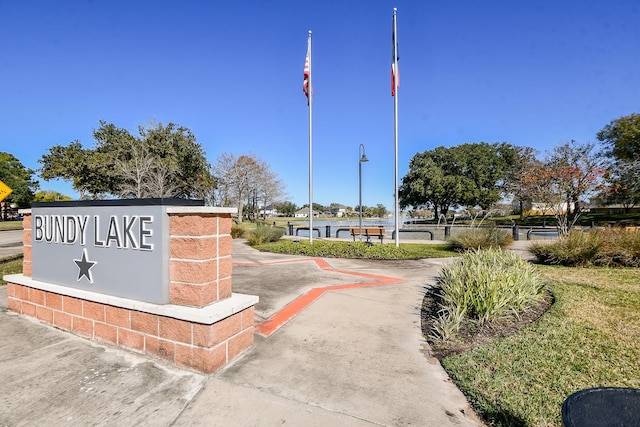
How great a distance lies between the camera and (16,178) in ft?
159

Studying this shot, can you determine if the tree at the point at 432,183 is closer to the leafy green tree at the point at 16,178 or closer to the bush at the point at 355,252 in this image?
Result: the bush at the point at 355,252

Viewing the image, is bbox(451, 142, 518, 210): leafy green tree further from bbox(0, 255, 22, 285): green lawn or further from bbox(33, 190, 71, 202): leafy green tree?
bbox(33, 190, 71, 202): leafy green tree

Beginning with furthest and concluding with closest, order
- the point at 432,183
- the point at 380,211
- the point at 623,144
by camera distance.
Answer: the point at 380,211 < the point at 432,183 < the point at 623,144

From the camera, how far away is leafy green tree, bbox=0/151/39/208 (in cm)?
4697

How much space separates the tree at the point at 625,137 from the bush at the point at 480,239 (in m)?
26.2

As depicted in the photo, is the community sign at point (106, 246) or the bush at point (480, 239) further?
the bush at point (480, 239)

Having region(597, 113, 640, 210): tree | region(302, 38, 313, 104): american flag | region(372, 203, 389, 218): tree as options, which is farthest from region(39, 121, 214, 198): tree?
region(372, 203, 389, 218): tree

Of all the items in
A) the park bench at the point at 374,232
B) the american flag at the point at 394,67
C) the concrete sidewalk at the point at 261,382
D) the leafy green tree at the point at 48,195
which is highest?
the american flag at the point at 394,67

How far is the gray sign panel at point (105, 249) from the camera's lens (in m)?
3.01

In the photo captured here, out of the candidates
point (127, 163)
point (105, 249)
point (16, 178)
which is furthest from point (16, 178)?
point (105, 249)

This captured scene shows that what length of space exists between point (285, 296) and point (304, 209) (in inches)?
→ 5061

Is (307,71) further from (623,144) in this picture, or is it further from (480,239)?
(623,144)

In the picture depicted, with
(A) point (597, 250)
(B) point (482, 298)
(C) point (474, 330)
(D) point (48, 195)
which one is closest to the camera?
(C) point (474, 330)

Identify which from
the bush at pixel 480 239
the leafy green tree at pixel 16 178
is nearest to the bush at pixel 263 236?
the bush at pixel 480 239
